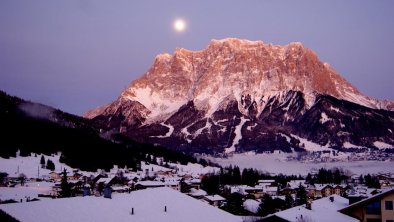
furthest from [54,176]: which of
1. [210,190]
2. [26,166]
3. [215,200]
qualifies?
[215,200]

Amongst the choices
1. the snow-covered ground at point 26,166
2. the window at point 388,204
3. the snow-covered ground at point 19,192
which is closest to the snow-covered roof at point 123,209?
the window at point 388,204

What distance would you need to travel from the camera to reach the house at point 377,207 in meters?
37.3

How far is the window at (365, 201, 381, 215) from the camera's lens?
124 ft

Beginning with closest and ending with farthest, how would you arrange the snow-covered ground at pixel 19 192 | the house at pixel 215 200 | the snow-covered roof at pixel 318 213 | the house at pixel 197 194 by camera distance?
1. the snow-covered roof at pixel 318 213
2. the snow-covered ground at pixel 19 192
3. the house at pixel 215 200
4. the house at pixel 197 194

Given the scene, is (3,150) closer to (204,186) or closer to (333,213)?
(204,186)

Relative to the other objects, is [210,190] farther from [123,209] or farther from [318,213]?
[123,209]

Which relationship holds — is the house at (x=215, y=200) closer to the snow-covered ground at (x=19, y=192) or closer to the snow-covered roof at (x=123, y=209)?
the snow-covered ground at (x=19, y=192)

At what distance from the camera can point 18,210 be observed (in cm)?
2788

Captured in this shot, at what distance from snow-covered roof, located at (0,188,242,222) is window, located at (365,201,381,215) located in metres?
9.46

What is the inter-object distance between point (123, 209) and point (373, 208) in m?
17.8

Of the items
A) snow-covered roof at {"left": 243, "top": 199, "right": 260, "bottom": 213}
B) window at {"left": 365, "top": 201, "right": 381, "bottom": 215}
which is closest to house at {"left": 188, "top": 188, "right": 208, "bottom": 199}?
snow-covered roof at {"left": 243, "top": 199, "right": 260, "bottom": 213}

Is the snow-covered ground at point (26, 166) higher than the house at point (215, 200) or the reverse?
higher

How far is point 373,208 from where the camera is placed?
125ft

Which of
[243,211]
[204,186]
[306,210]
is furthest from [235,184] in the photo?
[306,210]
